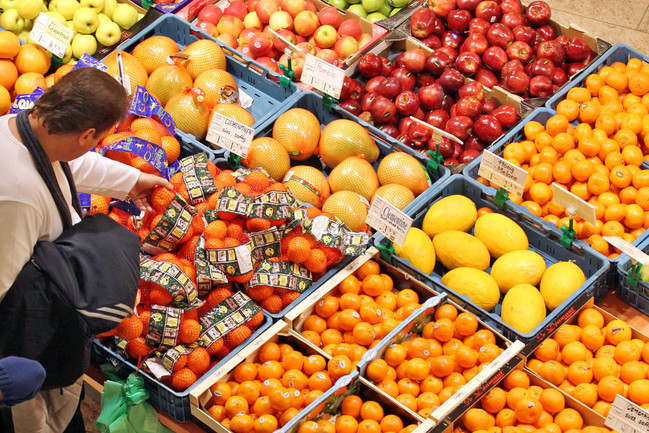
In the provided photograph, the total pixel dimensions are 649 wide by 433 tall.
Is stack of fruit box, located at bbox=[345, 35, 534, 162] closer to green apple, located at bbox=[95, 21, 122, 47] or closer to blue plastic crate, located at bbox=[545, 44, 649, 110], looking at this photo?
blue plastic crate, located at bbox=[545, 44, 649, 110]

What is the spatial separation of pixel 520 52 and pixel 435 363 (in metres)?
2.06

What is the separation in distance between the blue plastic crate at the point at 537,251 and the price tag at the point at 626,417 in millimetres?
403

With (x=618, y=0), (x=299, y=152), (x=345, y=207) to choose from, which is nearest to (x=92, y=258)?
(x=345, y=207)

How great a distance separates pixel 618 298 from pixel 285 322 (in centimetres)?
141

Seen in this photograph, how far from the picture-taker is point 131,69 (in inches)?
143

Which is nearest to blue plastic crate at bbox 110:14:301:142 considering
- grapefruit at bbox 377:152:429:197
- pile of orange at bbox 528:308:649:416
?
grapefruit at bbox 377:152:429:197

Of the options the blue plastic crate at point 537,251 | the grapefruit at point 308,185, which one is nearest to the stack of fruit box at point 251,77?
the grapefruit at point 308,185

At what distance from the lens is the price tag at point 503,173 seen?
2988 mm

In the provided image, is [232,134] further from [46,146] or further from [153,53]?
[46,146]

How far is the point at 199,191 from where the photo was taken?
2.91 m

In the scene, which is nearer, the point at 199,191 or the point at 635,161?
the point at 199,191

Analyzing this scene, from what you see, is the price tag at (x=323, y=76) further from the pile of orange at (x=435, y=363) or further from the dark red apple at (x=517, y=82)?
the pile of orange at (x=435, y=363)

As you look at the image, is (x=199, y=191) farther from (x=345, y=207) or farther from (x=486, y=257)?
(x=486, y=257)

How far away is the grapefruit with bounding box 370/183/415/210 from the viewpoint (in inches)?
127
